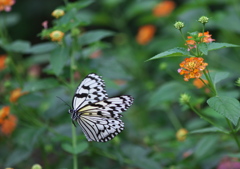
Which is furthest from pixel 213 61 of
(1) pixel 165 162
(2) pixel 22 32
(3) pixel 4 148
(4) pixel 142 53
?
(2) pixel 22 32

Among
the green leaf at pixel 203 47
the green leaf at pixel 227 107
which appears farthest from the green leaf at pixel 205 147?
the green leaf at pixel 203 47

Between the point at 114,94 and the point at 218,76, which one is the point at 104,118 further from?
the point at 114,94

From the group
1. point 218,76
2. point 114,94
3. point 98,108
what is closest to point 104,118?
point 98,108

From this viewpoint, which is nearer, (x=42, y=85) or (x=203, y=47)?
(x=203, y=47)

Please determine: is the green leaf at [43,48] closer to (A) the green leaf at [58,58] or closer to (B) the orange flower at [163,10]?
(A) the green leaf at [58,58]

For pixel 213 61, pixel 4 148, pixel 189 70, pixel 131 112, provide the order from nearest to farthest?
pixel 189 70, pixel 4 148, pixel 213 61, pixel 131 112

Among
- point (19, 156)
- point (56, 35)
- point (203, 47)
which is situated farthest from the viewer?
point (19, 156)

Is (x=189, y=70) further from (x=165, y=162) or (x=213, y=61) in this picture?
(x=213, y=61)
